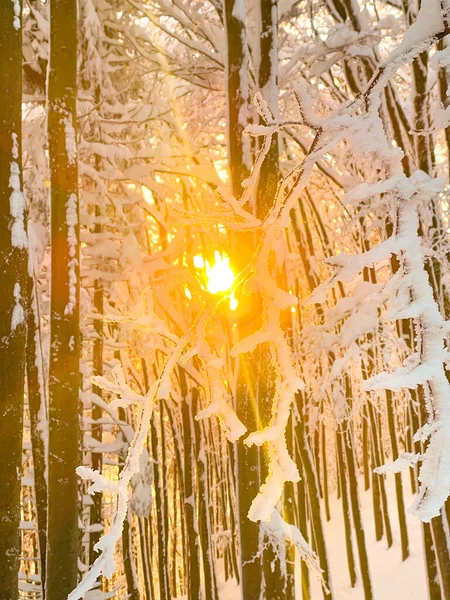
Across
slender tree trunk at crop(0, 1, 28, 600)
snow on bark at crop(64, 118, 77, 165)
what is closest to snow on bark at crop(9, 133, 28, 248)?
slender tree trunk at crop(0, 1, 28, 600)

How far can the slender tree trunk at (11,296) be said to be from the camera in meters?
3.70

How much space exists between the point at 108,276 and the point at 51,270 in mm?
3007

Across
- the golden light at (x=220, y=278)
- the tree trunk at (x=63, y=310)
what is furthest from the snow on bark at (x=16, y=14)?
the golden light at (x=220, y=278)

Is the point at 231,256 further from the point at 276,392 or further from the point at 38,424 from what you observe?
the point at 276,392

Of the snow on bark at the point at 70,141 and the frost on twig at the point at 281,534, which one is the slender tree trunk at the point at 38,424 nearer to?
the snow on bark at the point at 70,141

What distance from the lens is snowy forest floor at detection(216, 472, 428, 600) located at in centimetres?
1272

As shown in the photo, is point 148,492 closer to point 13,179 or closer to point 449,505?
point 449,505

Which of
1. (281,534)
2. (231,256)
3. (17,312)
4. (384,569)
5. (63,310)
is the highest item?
(231,256)

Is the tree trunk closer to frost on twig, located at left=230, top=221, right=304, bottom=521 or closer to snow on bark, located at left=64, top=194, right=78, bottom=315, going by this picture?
snow on bark, located at left=64, top=194, right=78, bottom=315

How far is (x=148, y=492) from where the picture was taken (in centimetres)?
870

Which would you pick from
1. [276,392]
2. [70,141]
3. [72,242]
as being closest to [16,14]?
[70,141]

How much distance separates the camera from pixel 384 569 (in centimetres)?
1451

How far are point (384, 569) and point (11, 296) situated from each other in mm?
14807

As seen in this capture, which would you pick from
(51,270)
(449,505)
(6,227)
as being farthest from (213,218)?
(449,505)
